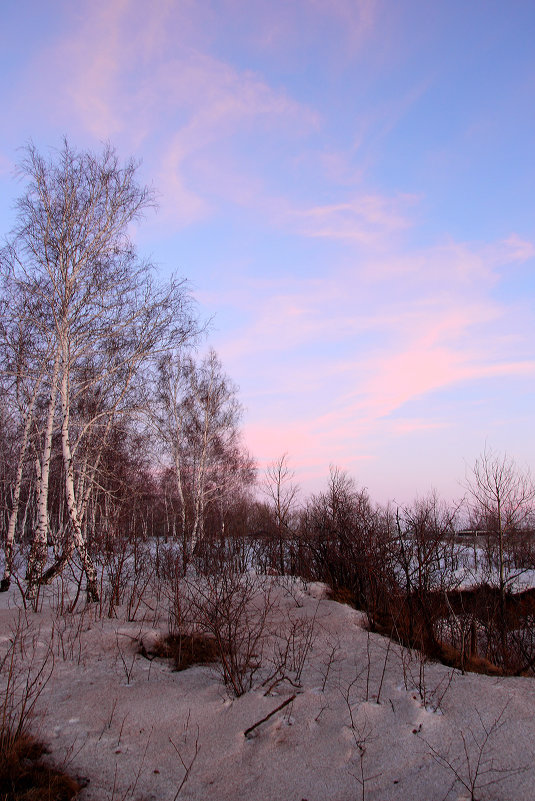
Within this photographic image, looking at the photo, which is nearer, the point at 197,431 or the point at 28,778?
the point at 28,778

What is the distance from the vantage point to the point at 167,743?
11.1 feet

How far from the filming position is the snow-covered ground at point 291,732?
289cm

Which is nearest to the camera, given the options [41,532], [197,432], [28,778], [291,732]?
[28,778]

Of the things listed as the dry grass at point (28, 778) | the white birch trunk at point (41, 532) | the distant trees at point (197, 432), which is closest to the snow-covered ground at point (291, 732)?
the dry grass at point (28, 778)

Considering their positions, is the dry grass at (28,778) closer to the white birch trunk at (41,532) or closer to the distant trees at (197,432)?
the white birch trunk at (41,532)

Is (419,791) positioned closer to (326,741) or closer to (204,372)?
(326,741)

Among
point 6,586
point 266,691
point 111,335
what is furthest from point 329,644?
point 6,586

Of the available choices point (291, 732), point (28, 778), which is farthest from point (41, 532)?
point (291, 732)

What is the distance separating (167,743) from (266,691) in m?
0.94

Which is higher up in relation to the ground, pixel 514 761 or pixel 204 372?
pixel 204 372

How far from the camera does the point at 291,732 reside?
3445 mm

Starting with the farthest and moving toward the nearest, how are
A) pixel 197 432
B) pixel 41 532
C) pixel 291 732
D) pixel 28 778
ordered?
pixel 197 432, pixel 41 532, pixel 291 732, pixel 28 778

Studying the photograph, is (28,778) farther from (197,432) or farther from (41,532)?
(197,432)

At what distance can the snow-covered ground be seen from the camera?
2.89 m
